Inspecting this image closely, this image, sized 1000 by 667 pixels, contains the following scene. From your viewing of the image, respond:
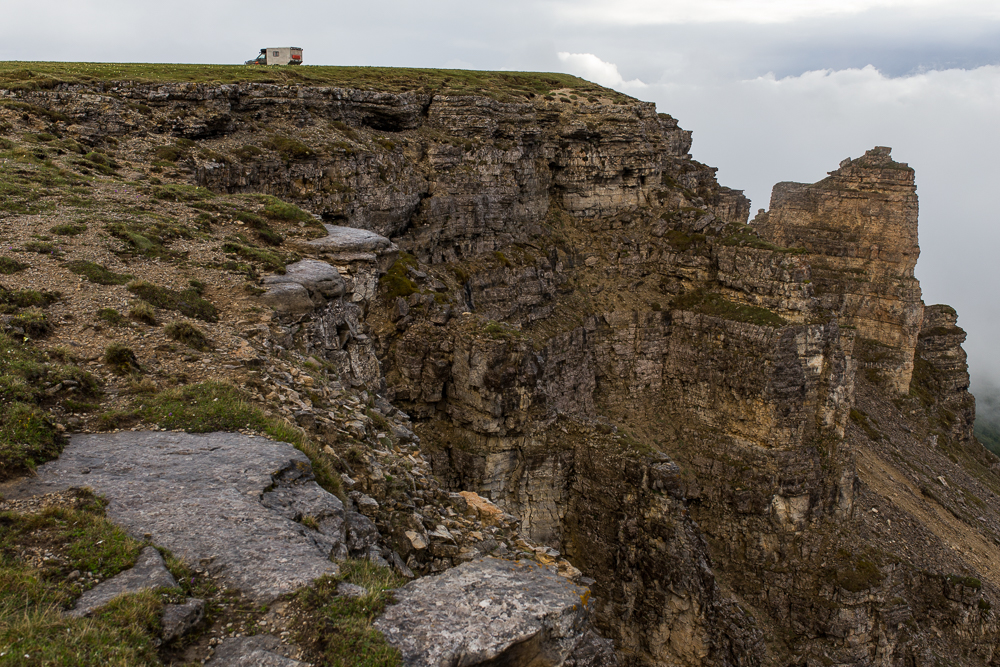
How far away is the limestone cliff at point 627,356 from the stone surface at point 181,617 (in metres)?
9.85

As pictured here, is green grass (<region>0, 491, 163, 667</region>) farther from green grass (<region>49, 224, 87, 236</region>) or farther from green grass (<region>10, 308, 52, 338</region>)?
green grass (<region>49, 224, 87, 236</region>)

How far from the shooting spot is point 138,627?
7.17 metres

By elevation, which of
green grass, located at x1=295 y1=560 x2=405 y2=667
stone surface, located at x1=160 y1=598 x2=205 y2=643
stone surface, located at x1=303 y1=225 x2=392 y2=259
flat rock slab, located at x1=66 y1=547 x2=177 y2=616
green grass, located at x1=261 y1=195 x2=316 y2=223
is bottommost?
green grass, located at x1=295 y1=560 x2=405 y2=667

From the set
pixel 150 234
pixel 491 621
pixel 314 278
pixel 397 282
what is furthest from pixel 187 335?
pixel 397 282

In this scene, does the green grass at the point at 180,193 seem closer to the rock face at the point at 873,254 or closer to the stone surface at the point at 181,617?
the stone surface at the point at 181,617

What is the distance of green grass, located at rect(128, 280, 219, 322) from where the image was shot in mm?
16266

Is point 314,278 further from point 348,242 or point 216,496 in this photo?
point 216,496

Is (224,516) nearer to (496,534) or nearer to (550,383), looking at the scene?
(496,534)

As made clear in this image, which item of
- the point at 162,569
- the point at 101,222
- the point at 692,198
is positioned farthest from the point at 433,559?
the point at 692,198

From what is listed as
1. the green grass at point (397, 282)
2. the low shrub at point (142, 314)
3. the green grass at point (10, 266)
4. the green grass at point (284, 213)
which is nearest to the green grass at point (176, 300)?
the low shrub at point (142, 314)

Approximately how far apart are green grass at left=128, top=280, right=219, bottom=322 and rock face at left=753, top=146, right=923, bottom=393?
59.3 m

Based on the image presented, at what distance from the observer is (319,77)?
4391cm

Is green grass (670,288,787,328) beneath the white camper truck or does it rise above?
beneath

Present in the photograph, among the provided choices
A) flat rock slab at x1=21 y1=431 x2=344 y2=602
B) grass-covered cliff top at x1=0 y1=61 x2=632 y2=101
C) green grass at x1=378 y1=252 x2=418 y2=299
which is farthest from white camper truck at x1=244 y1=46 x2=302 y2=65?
flat rock slab at x1=21 y1=431 x2=344 y2=602
